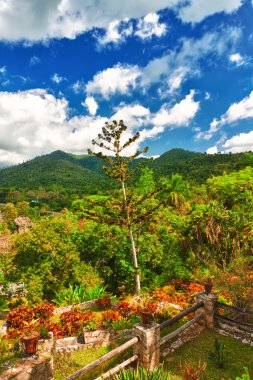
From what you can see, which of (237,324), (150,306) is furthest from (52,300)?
(237,324)

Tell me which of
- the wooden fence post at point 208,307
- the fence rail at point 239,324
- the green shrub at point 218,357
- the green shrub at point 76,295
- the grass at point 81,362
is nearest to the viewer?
the green shrub at point 218,357

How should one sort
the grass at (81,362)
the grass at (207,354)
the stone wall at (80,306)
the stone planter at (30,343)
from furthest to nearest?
the stone wall at (80,306) < the grass at (81,362) < the grass at (207,354) < the stone planter at (30,343)

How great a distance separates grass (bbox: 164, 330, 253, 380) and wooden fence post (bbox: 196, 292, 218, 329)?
332 millimetres

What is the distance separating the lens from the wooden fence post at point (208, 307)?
28.5 ft

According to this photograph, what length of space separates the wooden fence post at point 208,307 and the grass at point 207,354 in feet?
1.09

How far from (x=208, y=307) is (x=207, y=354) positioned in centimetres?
152

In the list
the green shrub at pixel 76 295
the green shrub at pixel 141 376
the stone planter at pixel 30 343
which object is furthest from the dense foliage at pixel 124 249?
the green shrub at pixel 141 376

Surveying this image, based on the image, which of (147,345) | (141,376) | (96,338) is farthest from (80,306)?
(141,376)

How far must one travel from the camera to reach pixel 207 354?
758cm

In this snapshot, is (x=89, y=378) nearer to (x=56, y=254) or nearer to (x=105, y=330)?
(x=105, y=330)

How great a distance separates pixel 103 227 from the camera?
55.3ft

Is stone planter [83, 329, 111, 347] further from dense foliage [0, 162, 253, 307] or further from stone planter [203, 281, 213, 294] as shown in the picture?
dense foliage [0, 162, 253, 307]

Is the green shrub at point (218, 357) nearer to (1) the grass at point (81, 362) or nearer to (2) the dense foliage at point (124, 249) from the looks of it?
(1) the grass at point (81, 362)

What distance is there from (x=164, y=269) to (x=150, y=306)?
242 inches
